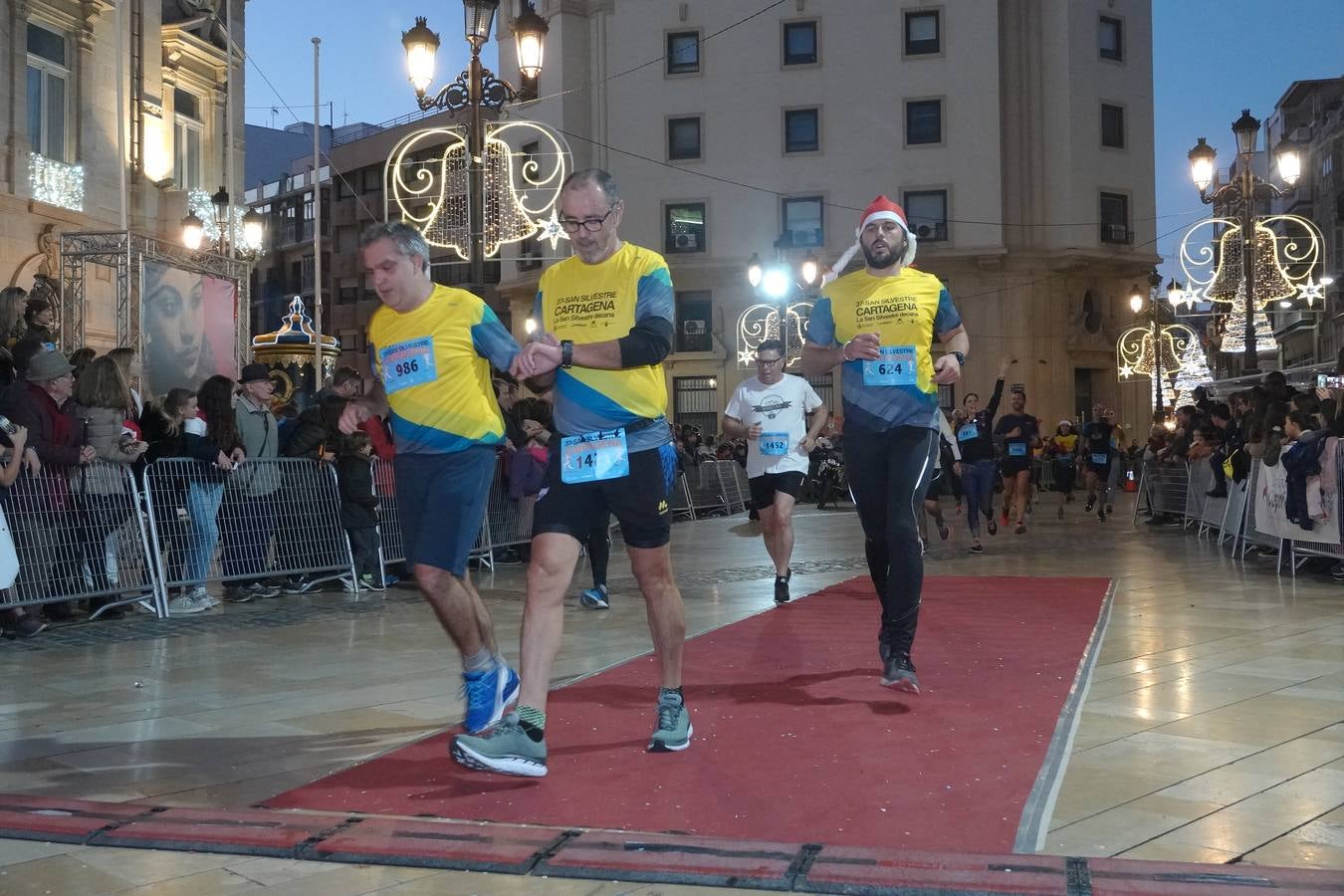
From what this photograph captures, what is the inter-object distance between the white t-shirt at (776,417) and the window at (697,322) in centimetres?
3210

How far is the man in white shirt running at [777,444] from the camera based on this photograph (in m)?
9.62

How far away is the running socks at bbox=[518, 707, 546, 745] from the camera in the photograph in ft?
14.6

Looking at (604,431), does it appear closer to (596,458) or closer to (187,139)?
(596,458)

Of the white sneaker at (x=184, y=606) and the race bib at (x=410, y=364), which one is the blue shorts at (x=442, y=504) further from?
the white sneaker at (x=184, y=606)

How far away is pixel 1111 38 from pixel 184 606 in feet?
129

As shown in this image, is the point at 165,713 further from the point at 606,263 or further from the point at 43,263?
the point at 43,263

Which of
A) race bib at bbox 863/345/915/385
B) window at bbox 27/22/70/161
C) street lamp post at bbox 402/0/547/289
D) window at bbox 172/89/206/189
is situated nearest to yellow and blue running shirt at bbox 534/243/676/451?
race bib at bbox 863/345/915/385

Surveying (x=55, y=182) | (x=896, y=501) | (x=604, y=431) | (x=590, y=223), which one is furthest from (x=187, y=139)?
(x=604, y=431)

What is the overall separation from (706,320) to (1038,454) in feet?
36.5

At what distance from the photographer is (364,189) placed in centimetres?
6209

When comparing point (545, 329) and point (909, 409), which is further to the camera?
point (909, 409)

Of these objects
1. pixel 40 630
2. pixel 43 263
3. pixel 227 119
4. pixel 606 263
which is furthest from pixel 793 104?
pixel 606 263

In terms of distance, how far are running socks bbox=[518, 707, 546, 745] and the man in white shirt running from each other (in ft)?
16.6

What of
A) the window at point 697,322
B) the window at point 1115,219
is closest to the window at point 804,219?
the window at point 697,322
